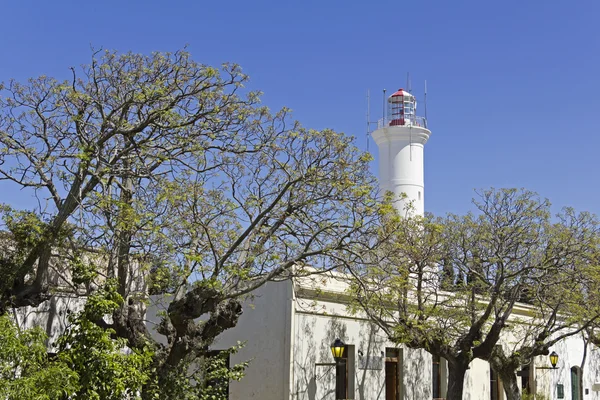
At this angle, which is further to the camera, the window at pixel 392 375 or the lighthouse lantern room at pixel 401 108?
the lighthouse lantern room at pixel 401 108

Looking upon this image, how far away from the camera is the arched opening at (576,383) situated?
32750 millimetres

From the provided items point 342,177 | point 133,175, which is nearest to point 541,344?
point 342,177

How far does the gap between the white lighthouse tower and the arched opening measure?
935 cm

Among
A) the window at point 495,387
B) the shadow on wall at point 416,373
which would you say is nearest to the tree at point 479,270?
the shadow on wall at point 416,373

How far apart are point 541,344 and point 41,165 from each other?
50.2ft

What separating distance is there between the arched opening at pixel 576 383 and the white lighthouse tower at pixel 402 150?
9350 mm

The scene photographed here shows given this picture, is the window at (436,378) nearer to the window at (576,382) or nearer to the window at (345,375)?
the window at (345,375)

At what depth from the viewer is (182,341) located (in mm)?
14180

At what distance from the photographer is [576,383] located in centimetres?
3322

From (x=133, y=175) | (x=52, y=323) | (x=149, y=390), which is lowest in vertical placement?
(x=149, y=390)

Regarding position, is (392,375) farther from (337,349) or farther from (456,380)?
(337,349)

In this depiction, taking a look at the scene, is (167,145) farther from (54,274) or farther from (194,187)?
(54,274)

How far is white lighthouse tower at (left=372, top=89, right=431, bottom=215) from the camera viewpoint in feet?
109

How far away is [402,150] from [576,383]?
12373mm
